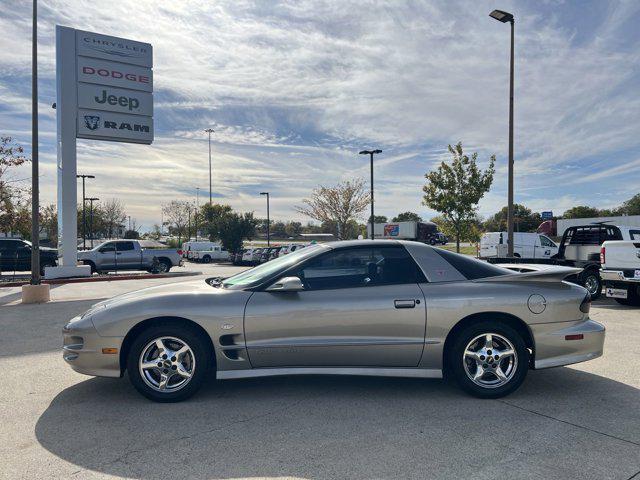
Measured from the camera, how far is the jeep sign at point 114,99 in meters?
17.3

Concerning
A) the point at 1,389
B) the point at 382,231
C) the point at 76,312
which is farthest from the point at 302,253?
the point at 382,231

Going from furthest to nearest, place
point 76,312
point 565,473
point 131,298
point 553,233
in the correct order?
point 553,233, point 76,312, point 131,298, point 565,473

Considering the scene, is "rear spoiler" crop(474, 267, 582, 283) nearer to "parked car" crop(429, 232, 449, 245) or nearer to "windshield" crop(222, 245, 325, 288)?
"windshield" crop(222, 245, 325, 288)

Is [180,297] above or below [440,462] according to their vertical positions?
above

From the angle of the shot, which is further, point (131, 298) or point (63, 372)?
point (63, 372)

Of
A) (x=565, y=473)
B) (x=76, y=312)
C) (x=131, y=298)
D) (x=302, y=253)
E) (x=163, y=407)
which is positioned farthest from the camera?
(x=76, y=312)

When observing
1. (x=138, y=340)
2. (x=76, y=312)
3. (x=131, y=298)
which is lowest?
(x=76, y=312)

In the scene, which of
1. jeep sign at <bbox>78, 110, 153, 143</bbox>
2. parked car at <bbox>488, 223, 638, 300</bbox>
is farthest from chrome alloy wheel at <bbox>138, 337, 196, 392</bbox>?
jeep sign at <bbox>78, 110, 153, 143</bbox>

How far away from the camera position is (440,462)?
305cm

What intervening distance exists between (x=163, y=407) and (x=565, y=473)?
307cm

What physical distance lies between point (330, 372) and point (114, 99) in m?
17.3

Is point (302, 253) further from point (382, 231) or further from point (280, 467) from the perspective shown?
point (382, 231)

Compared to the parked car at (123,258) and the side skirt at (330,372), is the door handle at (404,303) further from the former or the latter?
the parked car at (123,258)

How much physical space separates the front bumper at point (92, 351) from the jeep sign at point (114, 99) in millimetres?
15666
